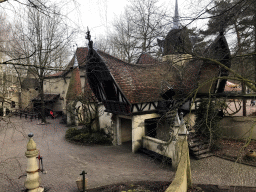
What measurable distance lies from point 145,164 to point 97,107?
680 centimetres

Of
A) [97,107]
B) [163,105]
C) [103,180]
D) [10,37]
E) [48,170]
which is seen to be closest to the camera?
[10,37]

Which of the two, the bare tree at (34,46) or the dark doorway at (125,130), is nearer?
the bare tree at (34,46)

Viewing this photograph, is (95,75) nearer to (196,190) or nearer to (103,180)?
(103,180)

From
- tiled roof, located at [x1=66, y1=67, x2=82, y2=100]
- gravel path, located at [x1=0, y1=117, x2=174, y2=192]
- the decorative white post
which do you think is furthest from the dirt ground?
tiled roof, located at [x1=66, y1=67, x2=82, y2=100]

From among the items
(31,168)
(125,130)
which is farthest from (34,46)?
(125,130)

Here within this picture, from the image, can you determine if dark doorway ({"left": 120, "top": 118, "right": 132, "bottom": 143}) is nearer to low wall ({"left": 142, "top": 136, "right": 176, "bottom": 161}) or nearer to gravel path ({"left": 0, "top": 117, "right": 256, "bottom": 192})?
gravel path ({"left": 0, "top": 117, "right": 256, "bottom": 192})

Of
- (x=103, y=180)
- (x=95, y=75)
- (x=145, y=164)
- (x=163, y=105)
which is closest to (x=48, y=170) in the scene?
(x=103, y=180)

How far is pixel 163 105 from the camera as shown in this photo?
10.8m

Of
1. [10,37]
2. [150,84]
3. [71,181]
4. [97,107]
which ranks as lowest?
[71,181]

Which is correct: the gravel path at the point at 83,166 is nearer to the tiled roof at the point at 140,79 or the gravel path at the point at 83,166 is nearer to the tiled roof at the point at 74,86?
the tiled roof at the point at 140,79

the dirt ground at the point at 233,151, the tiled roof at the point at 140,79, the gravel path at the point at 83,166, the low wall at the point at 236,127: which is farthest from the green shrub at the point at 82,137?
the low wall at the point at 236,127

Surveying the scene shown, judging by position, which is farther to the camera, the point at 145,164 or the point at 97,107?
the point at 97,107

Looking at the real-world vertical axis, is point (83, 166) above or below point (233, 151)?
below

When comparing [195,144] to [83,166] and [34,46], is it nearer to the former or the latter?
[83,166]
